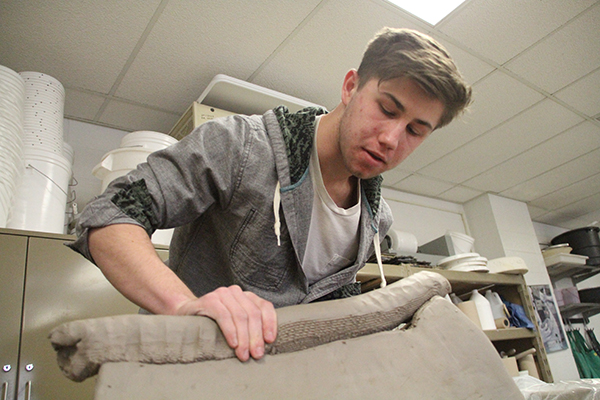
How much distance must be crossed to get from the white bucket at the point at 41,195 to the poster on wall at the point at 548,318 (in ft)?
12.3

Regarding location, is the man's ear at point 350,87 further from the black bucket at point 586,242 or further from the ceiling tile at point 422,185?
the black bucket at point 586,242

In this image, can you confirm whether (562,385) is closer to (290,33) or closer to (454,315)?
(454,315)

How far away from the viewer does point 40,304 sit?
149 cm

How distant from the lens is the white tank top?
0.96m

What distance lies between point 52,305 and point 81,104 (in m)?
1.29

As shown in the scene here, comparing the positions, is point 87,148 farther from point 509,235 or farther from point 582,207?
point 582,207

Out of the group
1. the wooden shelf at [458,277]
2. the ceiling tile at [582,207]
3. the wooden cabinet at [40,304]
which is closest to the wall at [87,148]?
the wooden cabinet at [40,304]

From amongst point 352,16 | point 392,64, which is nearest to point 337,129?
point 392,64

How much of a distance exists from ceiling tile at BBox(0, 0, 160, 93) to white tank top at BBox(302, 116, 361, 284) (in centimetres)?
133

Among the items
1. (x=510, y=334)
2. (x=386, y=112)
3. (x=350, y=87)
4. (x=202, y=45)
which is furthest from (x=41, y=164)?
(x=510, y=334)

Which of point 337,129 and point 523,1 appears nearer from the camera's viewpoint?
point 337,129

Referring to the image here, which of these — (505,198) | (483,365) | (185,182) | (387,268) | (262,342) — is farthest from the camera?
(505,198)

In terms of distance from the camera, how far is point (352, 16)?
6.54 ft

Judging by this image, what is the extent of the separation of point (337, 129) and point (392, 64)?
0.60 ft
